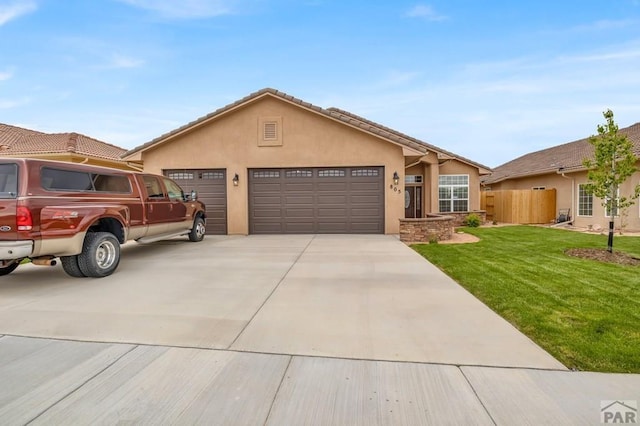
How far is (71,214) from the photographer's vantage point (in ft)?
17.6

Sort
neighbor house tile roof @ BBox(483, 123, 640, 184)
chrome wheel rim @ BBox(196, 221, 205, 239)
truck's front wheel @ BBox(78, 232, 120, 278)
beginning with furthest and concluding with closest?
neighbor house tile roof @ BBox(483, 123, 640, 184) → chrome wheel rim @ BBox(196, 221, 205, 239) → truck's front wheel @ BBox(78, 232, 120, 278)

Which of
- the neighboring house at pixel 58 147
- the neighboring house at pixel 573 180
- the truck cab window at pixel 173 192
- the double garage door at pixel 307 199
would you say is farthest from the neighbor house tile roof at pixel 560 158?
the neighboring house at pixel 58 147

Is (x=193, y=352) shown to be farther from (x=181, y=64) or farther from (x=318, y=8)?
(x=181, y=64)

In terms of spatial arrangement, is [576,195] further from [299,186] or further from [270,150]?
[270,150]

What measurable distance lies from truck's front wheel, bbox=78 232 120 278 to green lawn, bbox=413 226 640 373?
6623 millimetres

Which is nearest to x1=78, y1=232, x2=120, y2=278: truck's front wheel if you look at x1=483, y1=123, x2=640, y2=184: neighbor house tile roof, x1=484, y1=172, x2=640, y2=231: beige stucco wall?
x1=484, y1=172, x2=640, y2=231: beige stucco wall

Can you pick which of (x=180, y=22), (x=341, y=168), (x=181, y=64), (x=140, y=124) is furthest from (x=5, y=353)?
(x=140, y=124)

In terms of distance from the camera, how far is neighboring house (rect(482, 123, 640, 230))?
1396 cm

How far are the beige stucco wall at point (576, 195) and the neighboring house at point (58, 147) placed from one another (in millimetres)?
21805

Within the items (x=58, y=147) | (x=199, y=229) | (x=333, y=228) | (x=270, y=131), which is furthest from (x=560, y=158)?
(x=58, y=147)

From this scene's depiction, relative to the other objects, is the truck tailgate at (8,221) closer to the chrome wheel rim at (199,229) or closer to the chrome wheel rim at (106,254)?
the chrome wheel rim at (106,254)

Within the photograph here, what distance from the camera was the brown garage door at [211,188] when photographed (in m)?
12.8

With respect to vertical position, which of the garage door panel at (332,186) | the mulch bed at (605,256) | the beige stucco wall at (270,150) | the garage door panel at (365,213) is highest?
the beige stucco wall at (270,150)

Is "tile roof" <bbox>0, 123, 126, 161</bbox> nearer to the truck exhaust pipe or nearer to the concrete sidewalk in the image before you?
the truck exhaust pipe
